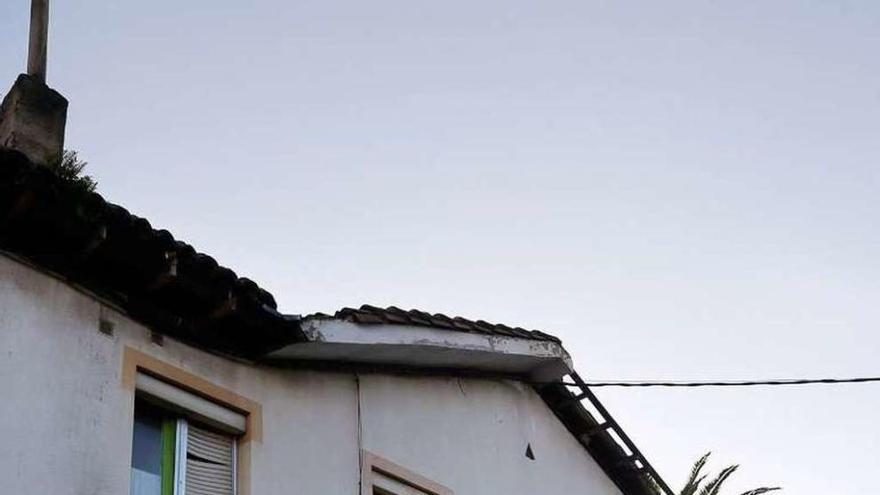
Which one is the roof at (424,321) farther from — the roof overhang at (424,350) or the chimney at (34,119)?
the chimney at (34,119)

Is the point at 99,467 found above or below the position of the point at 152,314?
below

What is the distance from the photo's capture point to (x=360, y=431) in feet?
33.2

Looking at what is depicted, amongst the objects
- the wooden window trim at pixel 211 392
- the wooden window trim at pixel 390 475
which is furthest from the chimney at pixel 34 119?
the wooden window trim at pixel 390 475

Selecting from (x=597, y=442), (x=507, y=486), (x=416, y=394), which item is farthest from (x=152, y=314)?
(x=597, y=442)

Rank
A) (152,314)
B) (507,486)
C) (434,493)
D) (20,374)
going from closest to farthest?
(20,374), (152,314), (434,493), (507,486)

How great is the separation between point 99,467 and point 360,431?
2685mm

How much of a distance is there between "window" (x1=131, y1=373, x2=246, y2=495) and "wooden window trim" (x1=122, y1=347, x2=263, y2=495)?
37mm

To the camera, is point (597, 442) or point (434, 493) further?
point (597, 442)

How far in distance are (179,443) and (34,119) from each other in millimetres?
2442

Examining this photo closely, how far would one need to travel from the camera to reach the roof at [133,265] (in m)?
7.77

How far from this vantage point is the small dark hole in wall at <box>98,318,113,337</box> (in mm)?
8281

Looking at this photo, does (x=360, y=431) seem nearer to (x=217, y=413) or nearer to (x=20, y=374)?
(x=217, y=413)

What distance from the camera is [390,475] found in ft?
33.7

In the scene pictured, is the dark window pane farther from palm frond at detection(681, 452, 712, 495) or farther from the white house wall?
palm frond at detection(681, 452, 712, 495)
